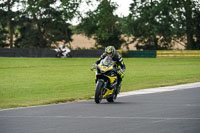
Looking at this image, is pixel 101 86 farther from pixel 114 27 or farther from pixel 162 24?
pixel 114 27

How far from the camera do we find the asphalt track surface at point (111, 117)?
9.40 metres

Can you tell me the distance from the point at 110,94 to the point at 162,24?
57048 mm

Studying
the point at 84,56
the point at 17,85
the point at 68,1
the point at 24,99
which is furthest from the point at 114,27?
the point at 24,99

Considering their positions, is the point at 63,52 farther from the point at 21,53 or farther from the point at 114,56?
the point at 114,56

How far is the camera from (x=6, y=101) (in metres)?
16.2

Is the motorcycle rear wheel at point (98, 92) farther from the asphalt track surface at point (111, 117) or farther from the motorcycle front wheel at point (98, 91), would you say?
the asphalt track surface at point (111, 117)

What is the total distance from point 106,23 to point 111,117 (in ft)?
232

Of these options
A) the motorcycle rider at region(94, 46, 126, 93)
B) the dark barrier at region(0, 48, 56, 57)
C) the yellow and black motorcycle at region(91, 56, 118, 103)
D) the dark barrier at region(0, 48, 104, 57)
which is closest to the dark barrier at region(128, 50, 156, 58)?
the dark barrier at region(0, 48, 104, 57)

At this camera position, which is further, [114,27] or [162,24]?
[114,27]

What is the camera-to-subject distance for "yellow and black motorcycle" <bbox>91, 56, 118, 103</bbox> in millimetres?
14625

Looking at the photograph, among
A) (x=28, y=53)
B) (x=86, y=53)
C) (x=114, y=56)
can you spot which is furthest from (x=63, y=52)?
(x=114, y=56)

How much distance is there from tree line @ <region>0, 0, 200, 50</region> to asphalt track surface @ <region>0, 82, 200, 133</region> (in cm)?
5576

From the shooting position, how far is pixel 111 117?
11227mm

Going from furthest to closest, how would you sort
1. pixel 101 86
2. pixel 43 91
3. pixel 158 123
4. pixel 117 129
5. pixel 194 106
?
pixel 43 91 < pixel 101 86 < pixel 194 106 < pixel 158 123 < pixel 117 129
